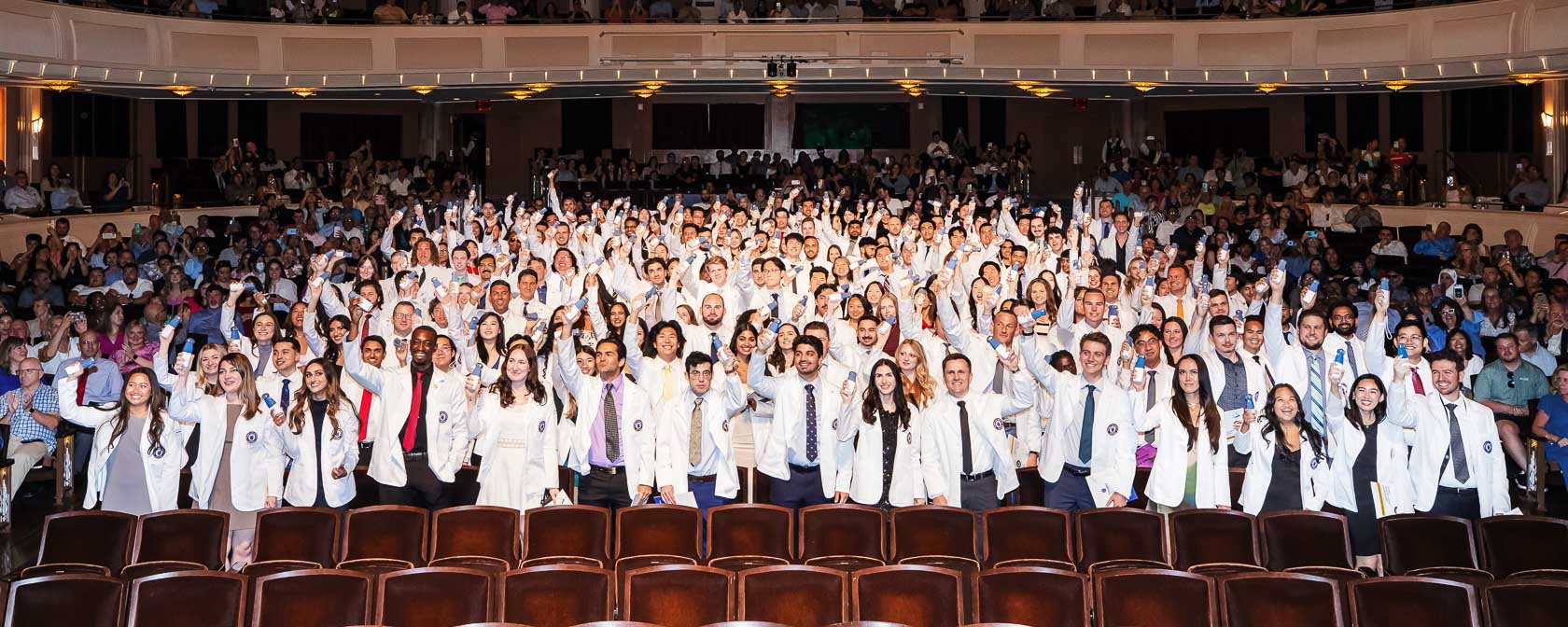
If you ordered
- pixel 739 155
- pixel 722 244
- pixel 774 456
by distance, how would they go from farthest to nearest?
pixel 739 155
pixel 722 244
pixel 774 456

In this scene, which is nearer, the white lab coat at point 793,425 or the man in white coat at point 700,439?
the man in white coat at point 700,439

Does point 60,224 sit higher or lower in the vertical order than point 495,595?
higher

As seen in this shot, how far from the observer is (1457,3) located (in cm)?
1680

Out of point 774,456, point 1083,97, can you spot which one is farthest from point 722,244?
point 1083,97

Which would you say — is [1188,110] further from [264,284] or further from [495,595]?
[495,595]

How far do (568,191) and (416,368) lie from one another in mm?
12658

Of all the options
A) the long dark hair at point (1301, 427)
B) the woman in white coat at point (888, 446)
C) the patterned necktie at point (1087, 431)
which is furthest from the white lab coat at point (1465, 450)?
the woman in white coat at point (888, 446)

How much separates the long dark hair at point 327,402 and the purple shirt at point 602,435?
1.24 m

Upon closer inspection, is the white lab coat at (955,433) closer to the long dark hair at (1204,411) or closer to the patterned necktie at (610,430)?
the long dark hair at (1204,411)

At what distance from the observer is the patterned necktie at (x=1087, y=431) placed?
280 inches

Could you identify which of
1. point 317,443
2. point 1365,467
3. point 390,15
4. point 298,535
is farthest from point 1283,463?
point 390,15

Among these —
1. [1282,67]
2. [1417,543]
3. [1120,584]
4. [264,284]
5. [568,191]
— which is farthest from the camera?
[568,191]

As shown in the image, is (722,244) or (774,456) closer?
(774,456)

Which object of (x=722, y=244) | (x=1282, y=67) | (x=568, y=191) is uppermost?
(x=1282, y=67)
